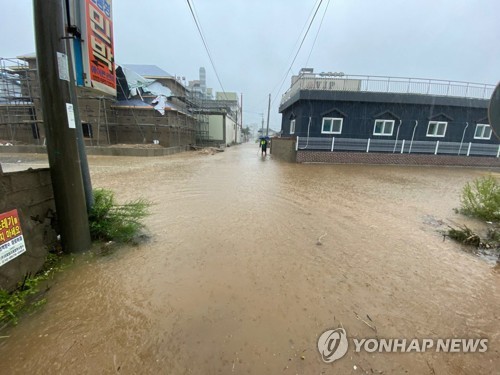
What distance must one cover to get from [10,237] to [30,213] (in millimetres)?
421

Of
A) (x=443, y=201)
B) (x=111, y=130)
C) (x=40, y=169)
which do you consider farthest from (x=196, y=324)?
(x=111, y=130)

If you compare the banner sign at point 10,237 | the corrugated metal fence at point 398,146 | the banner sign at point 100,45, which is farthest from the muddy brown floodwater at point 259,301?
the corrugated metal fence at point 398,146

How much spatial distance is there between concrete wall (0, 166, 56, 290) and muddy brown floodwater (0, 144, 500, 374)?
0.35m

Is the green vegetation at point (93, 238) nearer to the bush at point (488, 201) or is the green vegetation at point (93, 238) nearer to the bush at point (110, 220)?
the bush at point (110, 220)

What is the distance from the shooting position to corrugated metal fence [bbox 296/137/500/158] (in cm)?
1514

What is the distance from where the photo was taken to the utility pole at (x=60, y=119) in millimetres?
2533

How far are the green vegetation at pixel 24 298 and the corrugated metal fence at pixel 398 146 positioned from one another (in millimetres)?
14077

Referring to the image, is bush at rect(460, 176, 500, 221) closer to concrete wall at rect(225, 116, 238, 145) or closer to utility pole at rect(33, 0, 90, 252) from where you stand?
utility pole at rect(33, 0, 90, 252)

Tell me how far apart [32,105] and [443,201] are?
84.9ft

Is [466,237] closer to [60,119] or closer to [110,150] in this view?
[60,119]

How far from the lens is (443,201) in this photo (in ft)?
22.4

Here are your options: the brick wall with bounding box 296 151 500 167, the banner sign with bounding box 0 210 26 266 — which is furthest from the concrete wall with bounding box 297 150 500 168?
the banner sign with bounding box 0 210 26 266

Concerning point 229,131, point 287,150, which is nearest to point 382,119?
point 287,150

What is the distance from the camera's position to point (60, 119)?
106 inches
